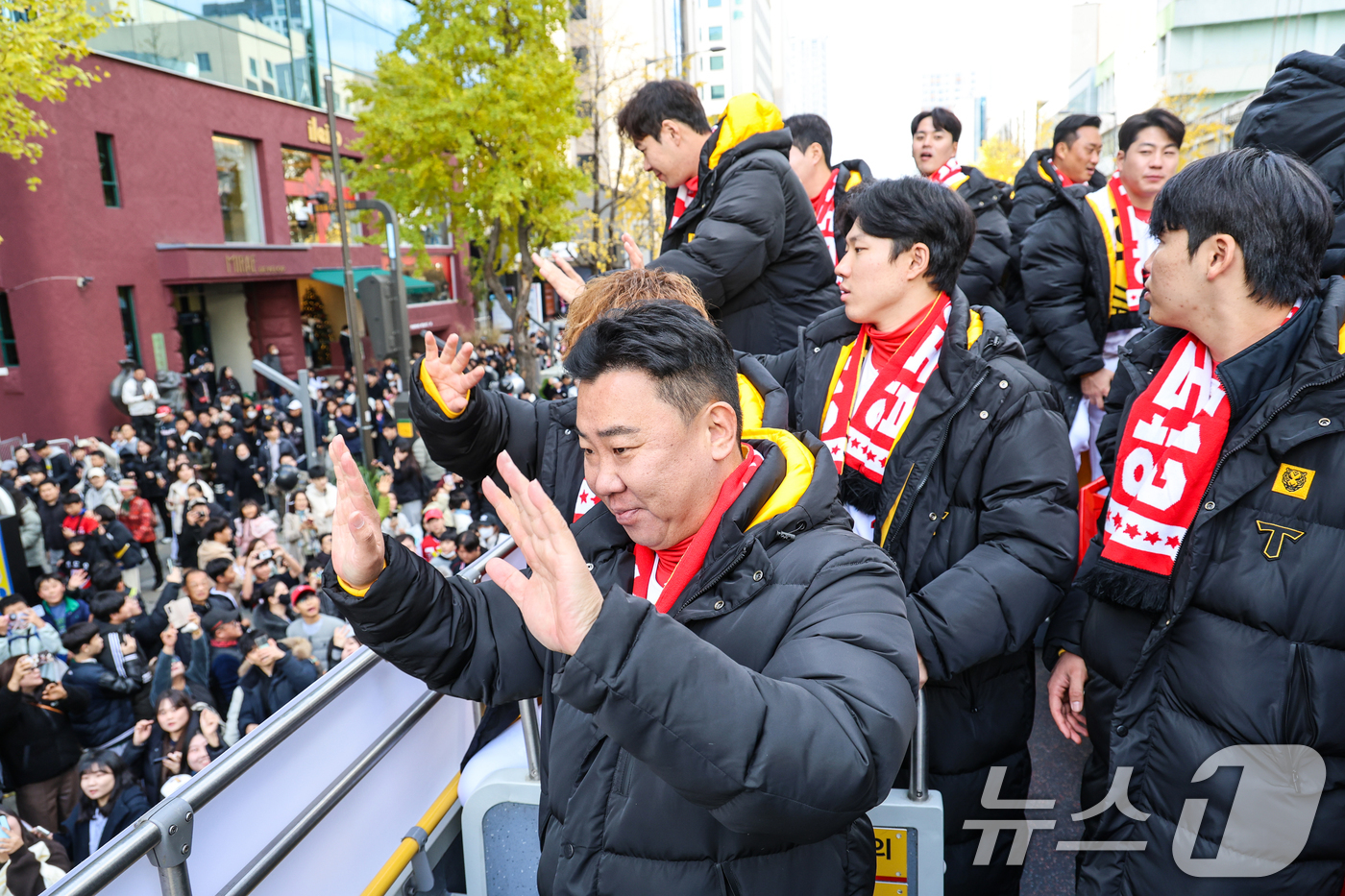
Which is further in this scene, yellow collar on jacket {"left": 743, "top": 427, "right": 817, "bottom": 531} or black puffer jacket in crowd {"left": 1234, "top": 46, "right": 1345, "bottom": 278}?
black puffer jacket in crowd {"left": 1234, "top": 46, "right": 1345, "bottom": 278}

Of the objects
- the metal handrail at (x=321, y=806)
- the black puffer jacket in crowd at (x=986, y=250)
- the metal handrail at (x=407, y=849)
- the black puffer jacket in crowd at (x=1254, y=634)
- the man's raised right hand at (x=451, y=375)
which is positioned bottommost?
the metal handrail at (x=407, y=849)

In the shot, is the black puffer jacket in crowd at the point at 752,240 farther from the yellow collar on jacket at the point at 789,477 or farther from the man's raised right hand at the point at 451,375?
the yellow collar on jacket at the point at 789,477

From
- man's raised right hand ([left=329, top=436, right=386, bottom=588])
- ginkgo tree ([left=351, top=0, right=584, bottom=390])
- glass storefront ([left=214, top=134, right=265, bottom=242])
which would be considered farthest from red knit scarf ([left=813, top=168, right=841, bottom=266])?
glass storefront ([left=214, top=134, right=265, bottom=242])

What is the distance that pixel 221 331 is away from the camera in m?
23.6

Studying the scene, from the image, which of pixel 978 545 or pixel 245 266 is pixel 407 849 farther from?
pixel 245 266

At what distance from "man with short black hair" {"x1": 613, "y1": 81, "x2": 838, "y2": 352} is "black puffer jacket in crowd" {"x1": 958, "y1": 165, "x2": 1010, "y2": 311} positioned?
112 centimetres

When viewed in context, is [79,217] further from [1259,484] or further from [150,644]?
[1259,484]

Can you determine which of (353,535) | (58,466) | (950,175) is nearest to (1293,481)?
(353,535)

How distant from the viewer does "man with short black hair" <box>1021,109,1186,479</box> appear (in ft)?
12.7

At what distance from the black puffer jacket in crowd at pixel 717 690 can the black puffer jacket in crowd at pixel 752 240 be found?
1.72 metres

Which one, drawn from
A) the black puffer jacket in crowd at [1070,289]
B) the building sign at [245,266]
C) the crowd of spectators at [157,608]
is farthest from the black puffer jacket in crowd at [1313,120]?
the building sign at [245,266]

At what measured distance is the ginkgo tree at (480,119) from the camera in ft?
59.5

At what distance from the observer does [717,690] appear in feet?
4.01

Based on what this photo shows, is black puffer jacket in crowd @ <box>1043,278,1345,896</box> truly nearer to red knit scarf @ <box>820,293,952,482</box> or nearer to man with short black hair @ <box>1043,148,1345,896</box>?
man with short black hair @ <box>1043,148,1345,896</box>
